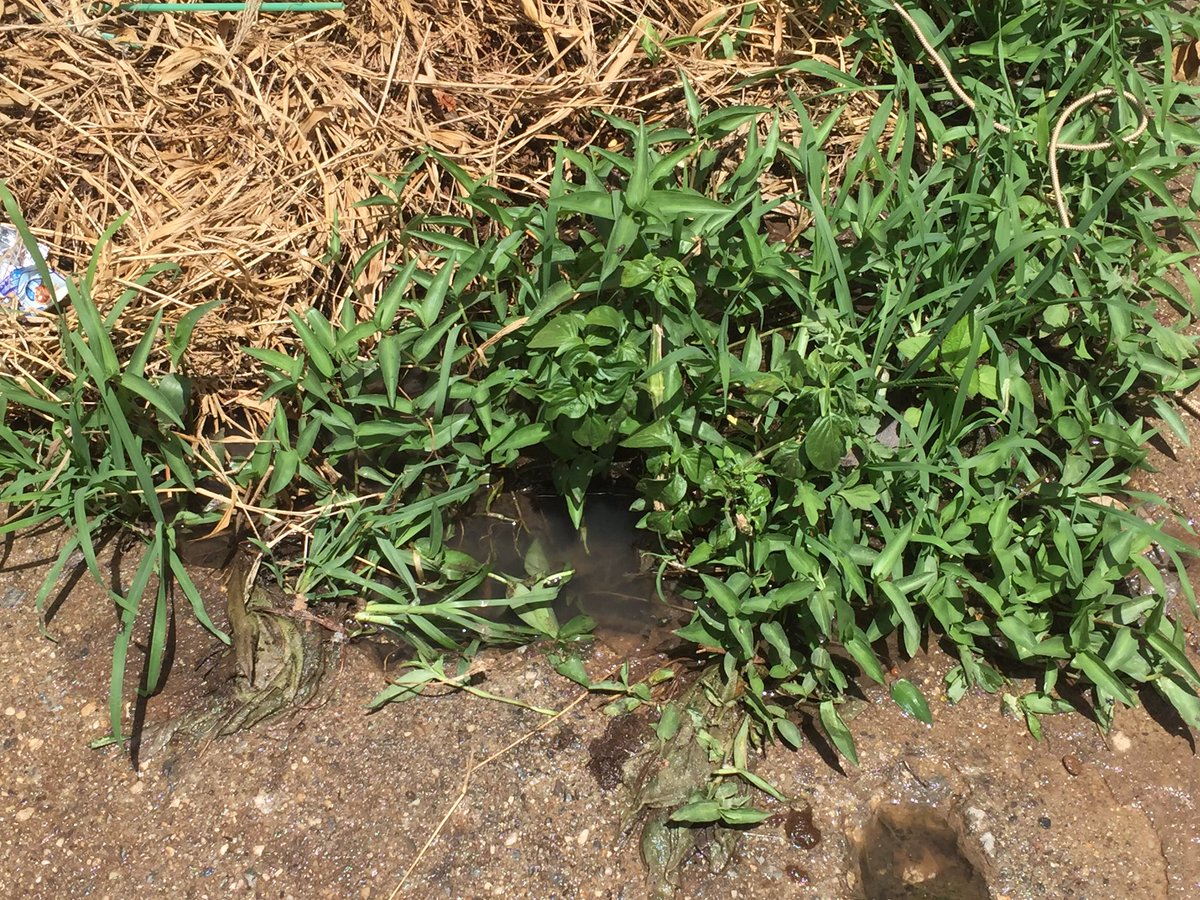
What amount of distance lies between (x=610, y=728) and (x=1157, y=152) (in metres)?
2.03

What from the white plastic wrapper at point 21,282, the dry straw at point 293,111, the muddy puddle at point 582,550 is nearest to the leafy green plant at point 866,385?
the muddy puddle at point 582,550

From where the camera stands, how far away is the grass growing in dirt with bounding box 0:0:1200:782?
78.2 inches

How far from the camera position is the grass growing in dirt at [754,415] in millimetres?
1985

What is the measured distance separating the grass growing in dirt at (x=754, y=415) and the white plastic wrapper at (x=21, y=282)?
249mm

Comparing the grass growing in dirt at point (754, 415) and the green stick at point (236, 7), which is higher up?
the green stick at point (236, 7)

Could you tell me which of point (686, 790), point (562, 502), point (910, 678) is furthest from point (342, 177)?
point (910, 678)

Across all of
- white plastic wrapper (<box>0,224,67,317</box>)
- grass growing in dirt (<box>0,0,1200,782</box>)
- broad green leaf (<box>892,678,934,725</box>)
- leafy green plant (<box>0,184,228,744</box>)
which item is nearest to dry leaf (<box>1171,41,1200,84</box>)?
grass growing in dirt (<box>0,0,1200,782</box>)

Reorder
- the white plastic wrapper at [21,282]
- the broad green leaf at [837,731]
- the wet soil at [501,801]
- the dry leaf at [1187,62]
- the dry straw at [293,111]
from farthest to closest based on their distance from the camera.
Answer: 1. the dry leaf at [1187,62]
2. the dry straw at [293,111]
3. the white plastic wrapper at [21,282]
4. the broad green leaf at [837,731]
5. the wet soil at [501,801]

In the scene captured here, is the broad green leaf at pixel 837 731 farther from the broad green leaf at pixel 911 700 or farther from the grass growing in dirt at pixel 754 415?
the broad green leaf at pixel 911 700

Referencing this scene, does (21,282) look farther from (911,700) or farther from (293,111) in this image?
(911,700)

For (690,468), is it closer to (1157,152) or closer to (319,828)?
(319,828)

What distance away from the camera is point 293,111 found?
246 centimetres

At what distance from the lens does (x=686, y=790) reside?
1891mm

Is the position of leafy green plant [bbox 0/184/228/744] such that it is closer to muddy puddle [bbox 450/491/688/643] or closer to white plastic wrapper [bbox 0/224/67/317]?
white plastic wrapper [bbox 0/224/67/317]
